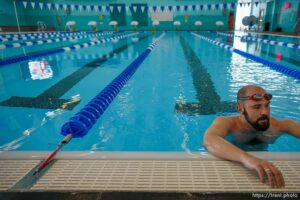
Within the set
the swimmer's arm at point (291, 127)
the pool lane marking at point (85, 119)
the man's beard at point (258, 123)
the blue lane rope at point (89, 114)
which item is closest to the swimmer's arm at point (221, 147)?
the man's beard at point (258, 123)

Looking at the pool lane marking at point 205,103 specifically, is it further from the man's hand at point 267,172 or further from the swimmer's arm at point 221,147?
the man's hand at point 267,172

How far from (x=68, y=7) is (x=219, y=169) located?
23.7m

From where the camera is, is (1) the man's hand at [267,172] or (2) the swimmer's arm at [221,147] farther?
(2) the swimmer's arm at [221,147]

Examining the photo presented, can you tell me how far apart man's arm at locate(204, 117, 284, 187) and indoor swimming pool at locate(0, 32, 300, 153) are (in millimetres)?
419

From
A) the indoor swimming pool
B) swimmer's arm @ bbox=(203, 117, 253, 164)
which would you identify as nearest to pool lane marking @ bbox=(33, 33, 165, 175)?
the indoor swimming pool

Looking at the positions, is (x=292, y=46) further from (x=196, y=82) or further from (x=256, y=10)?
(x=256, y=10)

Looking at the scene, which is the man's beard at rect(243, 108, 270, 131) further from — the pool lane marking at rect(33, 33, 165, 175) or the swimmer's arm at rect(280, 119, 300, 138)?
the pool lane marking at rect(33, 33, 165, 175)

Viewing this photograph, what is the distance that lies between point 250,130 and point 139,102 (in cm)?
225

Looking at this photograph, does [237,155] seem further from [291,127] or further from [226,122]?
[291,127]

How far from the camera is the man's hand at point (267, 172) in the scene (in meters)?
1.26

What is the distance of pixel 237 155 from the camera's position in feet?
4.69

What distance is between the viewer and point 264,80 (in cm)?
511

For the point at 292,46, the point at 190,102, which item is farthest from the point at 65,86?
the point at 292,46

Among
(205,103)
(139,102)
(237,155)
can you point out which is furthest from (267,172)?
(139,102)
